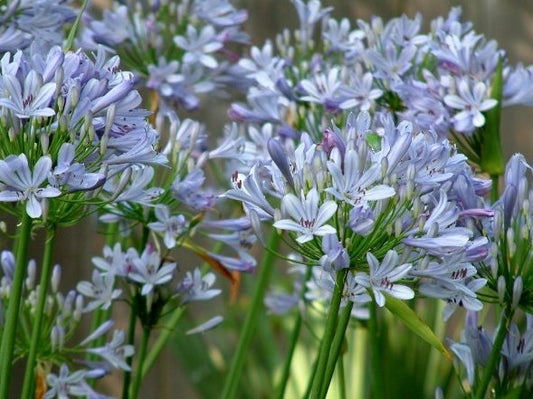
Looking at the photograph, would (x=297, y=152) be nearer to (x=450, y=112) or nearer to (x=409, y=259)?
(x=409, y=259)

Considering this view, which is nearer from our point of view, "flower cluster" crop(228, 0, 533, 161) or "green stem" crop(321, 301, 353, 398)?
"green stem" crop(321, 301, 353, 398)

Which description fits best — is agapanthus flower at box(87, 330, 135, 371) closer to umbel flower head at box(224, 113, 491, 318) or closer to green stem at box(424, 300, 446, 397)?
umbel flower head at box(224, 113, 491, 318)

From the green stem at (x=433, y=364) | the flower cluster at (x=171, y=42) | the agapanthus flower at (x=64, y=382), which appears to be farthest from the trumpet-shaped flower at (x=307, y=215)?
the green stem at (x=433, y=364)

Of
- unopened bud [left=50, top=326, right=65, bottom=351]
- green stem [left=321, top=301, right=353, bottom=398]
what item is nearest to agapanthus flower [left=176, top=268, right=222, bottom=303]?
unopened bud [left=50, top=326, right=65, bottom=351]

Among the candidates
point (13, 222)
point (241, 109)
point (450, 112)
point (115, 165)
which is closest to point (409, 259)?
point (115, 165)

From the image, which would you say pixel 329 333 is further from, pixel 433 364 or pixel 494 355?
pixel 433 364

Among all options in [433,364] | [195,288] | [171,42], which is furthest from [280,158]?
[433,364]

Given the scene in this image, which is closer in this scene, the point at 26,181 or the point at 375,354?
the point at 26,181
